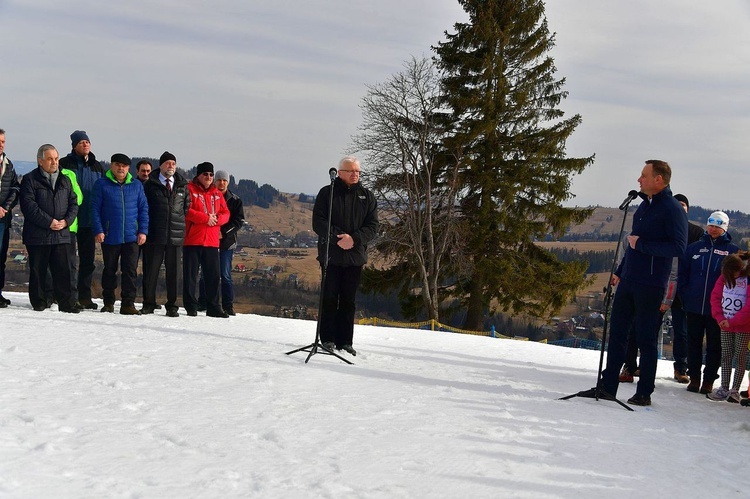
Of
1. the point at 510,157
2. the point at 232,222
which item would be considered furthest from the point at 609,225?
the point at 232,222

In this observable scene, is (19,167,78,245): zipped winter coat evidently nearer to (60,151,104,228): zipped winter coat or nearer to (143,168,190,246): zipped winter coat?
(60,151,104,228): zipped winter coat

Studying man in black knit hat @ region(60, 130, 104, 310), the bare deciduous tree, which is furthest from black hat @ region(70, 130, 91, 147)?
the bare deciduous tree

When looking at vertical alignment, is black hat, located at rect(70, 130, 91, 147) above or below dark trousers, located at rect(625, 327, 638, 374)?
above

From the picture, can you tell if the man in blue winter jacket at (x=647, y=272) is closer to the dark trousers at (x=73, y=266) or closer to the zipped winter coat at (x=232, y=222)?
the zipped winter coat at (x=232, y=222)

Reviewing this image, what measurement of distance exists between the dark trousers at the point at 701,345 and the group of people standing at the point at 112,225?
6.38 m

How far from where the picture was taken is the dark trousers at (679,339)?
27.6 feet

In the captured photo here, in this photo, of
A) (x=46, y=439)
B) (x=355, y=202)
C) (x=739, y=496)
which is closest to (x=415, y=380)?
(x=355, y=202)

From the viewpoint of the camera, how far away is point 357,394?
562 centimetres

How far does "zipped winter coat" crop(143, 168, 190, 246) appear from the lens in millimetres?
9602

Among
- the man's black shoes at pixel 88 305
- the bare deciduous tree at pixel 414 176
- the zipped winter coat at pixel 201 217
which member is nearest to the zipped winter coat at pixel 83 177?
the man's black shoes at pixel 88 305

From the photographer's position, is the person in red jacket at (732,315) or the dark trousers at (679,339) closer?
the person in red jacket at (732,315)

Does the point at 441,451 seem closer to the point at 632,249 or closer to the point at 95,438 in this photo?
the point at 95,438

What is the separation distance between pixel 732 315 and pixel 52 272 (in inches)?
317

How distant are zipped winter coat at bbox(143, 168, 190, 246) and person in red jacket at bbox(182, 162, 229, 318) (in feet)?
0.90
